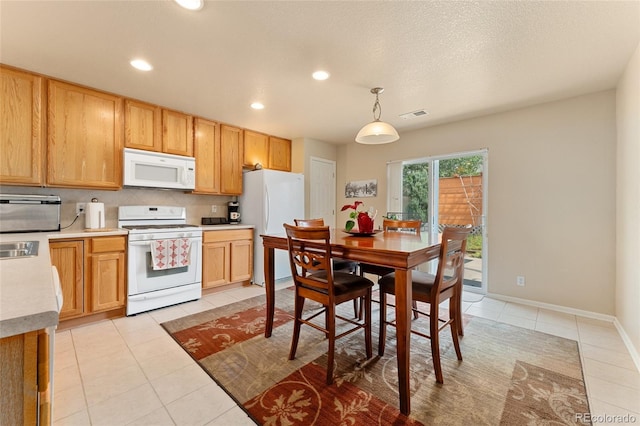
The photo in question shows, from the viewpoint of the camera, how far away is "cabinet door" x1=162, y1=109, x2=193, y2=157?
340 cm

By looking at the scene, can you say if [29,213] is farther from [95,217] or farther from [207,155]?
[207,155]

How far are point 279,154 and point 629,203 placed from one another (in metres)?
4.20

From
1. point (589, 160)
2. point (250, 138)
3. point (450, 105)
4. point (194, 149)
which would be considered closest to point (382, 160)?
point (450, 105)

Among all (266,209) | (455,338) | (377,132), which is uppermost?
(377,132)

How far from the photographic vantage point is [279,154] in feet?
15.5

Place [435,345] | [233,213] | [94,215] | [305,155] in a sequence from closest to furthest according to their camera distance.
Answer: [435,345], [94,215], [233,213], [305,155]

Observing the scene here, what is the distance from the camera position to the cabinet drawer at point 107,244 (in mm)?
2662

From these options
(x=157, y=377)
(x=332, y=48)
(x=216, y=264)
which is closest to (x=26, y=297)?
(x=157, y=377)

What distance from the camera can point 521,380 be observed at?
1841mm

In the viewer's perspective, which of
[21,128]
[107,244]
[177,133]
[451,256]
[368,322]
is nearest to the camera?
[451,256]

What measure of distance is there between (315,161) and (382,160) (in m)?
1.17

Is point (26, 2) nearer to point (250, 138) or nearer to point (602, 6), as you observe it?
point (250, 138)

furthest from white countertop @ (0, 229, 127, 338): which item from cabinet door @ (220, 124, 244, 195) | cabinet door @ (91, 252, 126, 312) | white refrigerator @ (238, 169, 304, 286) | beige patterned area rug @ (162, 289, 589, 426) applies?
cabinet door @ (220, 124, 244, 195)

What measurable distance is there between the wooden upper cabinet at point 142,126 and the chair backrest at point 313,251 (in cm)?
238
